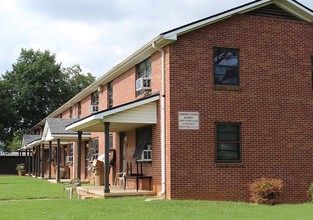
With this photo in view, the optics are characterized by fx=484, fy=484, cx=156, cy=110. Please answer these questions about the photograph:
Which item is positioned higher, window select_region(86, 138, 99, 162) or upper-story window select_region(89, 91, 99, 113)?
upper-story window select_region(89, 91, 99, 113)

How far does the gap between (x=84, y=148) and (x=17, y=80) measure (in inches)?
1187

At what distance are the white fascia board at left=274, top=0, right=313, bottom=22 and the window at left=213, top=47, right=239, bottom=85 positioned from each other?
2.49 meters

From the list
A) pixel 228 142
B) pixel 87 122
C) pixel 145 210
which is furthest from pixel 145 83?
pixel 145 210

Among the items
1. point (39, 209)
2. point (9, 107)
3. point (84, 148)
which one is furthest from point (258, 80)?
point (9, 107)

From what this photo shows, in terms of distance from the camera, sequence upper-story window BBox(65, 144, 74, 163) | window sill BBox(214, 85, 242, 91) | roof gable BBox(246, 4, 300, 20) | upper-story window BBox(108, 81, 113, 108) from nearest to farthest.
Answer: window sill BBox(214, 85, 242, 91)
roof gable BBox(246, 4, 300, 20)
upper-story window BBox(108, 81, 113, 108)
upper-story window BBox(65, 144, 74, 163)

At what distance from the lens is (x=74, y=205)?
46.4 feet

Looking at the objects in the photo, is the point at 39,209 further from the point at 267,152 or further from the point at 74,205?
the point at 267,152

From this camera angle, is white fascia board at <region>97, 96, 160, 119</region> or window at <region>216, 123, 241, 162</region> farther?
window at <region>216, 123, 241, 162</region>

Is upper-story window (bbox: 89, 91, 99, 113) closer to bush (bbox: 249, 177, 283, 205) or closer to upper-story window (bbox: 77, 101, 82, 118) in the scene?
upper-story window (bbox: 77, 101, 82, 118)

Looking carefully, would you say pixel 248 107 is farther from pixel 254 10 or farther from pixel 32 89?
pixel 32 89

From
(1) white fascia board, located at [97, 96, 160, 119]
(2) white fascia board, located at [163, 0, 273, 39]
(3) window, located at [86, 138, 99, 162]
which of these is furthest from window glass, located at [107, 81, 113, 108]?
(2) white fascia board, located at [163, 0, 273, 39]

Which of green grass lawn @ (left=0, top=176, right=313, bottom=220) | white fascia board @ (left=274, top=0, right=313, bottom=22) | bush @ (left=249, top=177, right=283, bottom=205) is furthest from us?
white fascia board @ (left=274, top=0, right=313, bottom=22)

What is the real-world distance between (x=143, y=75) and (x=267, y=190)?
7126 millimetres

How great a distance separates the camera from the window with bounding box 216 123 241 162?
16.8 meters
